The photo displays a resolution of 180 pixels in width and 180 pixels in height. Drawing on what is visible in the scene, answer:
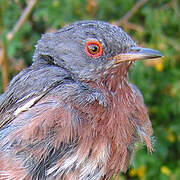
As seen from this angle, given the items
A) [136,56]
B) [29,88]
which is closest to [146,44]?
[136,56]

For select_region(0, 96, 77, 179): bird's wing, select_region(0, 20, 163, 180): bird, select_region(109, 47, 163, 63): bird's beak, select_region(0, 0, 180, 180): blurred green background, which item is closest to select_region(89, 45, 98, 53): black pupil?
select_region(0, 20, 163, 180): bird

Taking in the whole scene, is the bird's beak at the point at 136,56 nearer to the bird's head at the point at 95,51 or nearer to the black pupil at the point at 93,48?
the bird's head at the point at 95,51

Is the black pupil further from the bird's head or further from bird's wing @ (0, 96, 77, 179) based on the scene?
bird's wing @ (0, 96, 77, 179)

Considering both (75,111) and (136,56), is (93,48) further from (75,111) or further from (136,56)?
(75,111)

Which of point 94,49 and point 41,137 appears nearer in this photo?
point 41,137

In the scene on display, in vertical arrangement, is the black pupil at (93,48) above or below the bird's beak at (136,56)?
above

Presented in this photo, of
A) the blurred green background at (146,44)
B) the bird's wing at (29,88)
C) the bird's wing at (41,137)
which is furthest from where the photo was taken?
the blurred green background at (146,44)

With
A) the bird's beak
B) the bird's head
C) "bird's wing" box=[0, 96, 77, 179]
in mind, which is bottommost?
"bird's wing" box=[0, 96, 77, 179]

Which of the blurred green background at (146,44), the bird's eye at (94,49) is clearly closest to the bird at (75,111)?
the bird's eye at (94,49)
